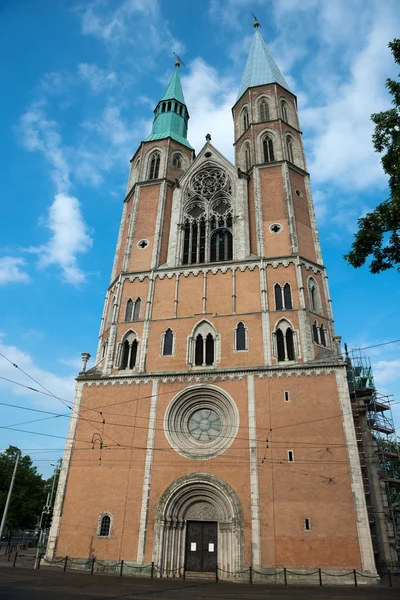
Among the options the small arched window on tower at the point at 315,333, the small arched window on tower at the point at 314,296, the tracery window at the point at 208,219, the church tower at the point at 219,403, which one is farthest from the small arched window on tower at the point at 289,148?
the small arched window on tower at the point at 315,333

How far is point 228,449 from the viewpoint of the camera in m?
21.8

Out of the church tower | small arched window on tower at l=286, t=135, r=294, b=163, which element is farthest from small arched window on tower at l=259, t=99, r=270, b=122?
the church tower

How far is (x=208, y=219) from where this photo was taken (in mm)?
30969

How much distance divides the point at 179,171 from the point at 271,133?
8.03 metres

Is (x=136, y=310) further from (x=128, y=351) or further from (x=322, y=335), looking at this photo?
(x=322, y=335)

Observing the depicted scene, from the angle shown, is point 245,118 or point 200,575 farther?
point 245,118

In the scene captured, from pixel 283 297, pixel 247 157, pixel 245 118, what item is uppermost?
pixel 245 118

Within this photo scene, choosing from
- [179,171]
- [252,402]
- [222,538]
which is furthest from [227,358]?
[179,171]

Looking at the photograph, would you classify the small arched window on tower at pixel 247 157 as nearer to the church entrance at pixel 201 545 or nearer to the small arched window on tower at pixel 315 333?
the small arched window on tower at pixel 315 333

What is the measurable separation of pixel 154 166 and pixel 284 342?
63.9 ft

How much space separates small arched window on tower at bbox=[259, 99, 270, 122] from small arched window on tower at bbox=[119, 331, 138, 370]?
849 inches

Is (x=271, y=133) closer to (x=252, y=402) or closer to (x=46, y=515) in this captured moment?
(x=252, y=402)

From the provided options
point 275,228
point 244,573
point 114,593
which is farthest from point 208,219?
point 114,593

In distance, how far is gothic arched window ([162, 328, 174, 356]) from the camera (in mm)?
25484
